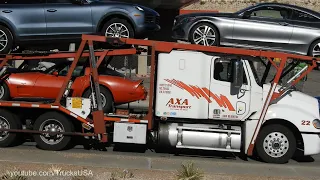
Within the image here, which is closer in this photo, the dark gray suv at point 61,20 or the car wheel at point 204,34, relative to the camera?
the dark gray suv at point 61,20

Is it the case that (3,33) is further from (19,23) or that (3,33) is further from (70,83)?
(70,83)

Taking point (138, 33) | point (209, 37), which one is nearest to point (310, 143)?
point (209, 37)

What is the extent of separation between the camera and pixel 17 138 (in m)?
9.27

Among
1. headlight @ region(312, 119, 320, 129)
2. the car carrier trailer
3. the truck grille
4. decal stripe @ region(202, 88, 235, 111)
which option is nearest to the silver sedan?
the truck grille

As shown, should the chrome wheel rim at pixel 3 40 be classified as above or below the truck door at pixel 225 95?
above

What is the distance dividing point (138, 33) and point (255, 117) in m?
3.25

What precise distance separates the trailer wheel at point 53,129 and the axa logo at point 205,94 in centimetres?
224

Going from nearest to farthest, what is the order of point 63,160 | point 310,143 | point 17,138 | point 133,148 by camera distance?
point 63,160, point 310,143, point 17,138, point 133,148

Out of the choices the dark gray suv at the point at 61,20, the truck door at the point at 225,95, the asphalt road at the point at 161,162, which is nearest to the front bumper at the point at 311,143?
the asphalt road at the point at 161,162

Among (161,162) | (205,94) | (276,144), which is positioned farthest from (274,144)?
(161,162)

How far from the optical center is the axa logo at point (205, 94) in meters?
8.66

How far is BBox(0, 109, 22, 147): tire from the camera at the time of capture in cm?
904

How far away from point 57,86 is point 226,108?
348 centimetres

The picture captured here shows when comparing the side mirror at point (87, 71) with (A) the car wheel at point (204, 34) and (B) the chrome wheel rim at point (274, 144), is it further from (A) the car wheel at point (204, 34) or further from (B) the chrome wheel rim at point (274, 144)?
(B) the chrome wheel rim at point (274, 144)
